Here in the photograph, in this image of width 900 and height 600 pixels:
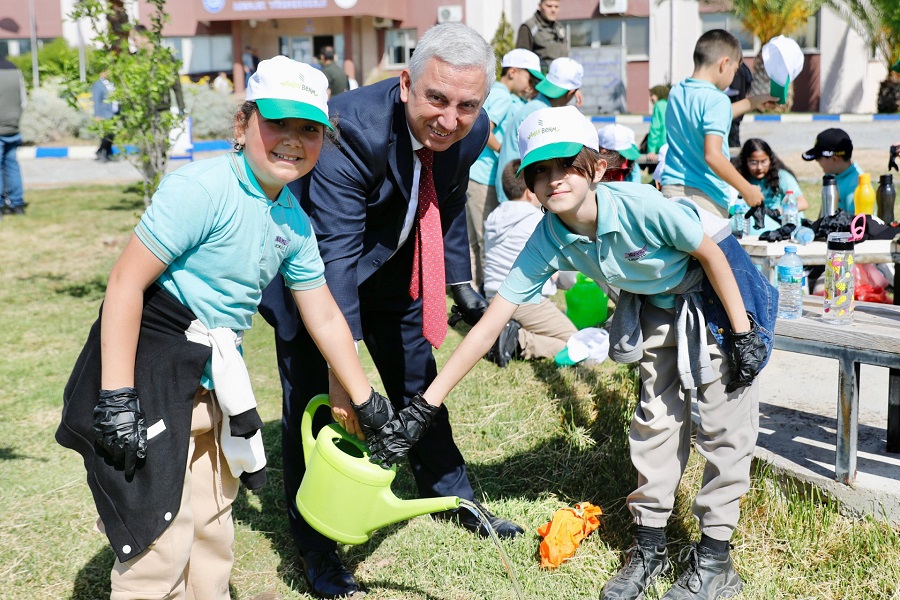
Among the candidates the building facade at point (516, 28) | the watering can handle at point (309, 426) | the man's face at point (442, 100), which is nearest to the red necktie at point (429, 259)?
the man's face at point (442, 100)

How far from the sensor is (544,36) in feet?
29.7

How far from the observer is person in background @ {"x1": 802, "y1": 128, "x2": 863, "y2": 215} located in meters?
6.52

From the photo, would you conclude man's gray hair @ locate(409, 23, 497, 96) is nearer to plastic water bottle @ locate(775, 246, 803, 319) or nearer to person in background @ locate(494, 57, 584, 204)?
plastic water bottle @ locate(775, 246, 803, 319)

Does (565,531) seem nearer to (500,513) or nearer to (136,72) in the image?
(500,513)

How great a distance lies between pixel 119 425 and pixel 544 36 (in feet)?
24.8

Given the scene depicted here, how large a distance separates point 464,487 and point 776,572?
1189 millimetres

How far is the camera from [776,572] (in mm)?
3164

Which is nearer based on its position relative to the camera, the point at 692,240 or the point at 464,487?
the point at 692,240

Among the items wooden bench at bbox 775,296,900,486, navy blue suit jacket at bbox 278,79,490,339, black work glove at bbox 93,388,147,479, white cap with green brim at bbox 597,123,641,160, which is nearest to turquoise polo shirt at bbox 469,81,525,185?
white cap with green brim at bbox 597,123,641,160

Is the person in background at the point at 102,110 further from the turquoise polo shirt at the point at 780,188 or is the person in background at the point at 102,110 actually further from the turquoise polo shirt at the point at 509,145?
the turquoise polo shirt at the point at 780,188

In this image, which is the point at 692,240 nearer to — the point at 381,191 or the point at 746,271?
the point at 746,271

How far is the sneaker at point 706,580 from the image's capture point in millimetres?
2982

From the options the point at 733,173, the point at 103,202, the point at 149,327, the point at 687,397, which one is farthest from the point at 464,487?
the point at 103,202

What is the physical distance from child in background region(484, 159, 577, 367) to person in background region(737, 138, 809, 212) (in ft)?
6.33
